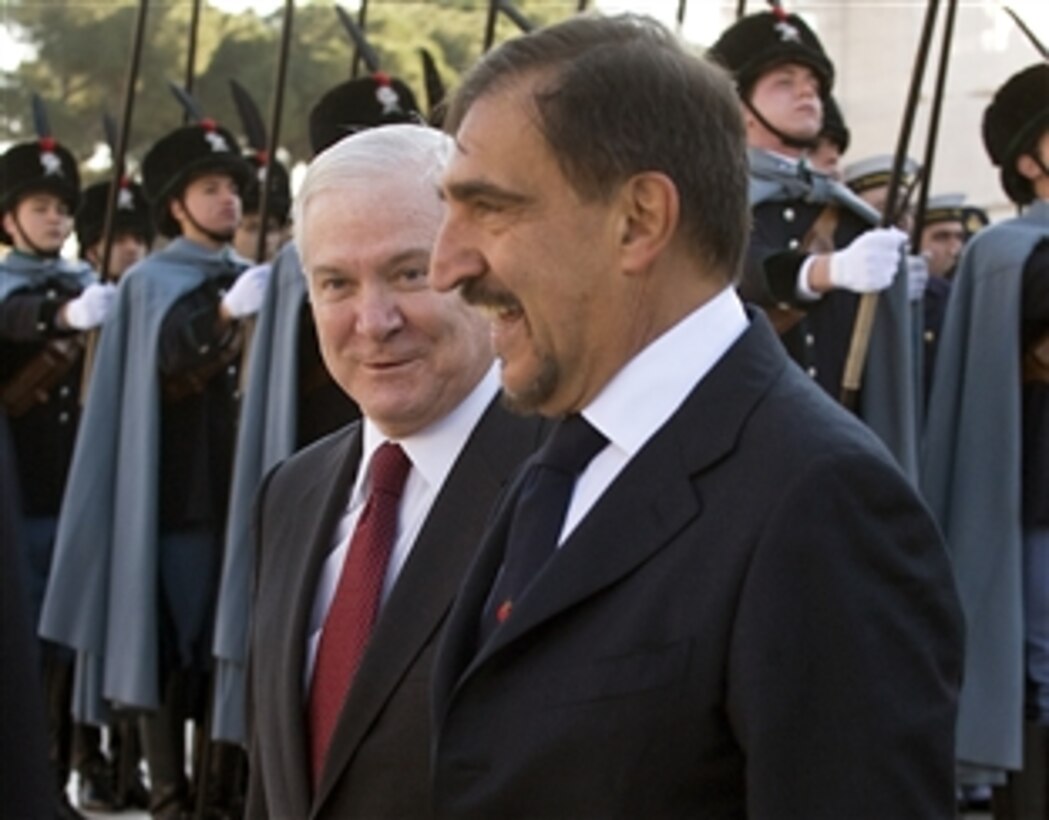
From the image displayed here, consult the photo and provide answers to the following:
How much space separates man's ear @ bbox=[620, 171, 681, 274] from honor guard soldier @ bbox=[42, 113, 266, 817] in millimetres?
4724

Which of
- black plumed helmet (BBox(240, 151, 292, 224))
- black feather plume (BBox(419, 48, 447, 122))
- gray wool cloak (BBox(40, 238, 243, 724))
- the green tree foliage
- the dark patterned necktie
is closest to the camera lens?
the dark patterned necktie

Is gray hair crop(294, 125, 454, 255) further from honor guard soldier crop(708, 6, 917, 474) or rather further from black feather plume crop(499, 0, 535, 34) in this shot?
honor guard soldier crop(708, 6, 917, 474)

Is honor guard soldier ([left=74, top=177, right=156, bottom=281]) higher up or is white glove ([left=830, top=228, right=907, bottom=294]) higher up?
white glove ([left=830, top=228, right=907, bottom=294])

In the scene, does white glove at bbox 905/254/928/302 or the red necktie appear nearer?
the red necktie

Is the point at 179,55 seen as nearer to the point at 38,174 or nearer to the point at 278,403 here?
the point at 38,174

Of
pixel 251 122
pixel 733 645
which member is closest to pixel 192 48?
pixel 251 122

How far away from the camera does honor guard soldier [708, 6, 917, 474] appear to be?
534 cm

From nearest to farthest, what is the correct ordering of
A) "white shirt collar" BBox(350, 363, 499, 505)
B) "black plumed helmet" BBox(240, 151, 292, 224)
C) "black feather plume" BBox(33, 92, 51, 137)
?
"white shirt collar" BBox(350, 363, 499, 505), "black plumed helmet" BBox(240, 151, 292, 224), "black feather plume" BBox(33, 92, 51, 137)

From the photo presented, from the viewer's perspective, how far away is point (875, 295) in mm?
5355

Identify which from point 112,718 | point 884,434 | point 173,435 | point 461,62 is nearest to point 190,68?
point 173,435

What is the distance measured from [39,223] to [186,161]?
3.39 ft

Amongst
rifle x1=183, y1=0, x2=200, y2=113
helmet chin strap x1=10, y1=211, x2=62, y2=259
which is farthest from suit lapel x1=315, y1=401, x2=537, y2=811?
helmet chin strap x1=10, y1=211, x2=62, y2=259

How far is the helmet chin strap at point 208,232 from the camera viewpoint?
7.16m

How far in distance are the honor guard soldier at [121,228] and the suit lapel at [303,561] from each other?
6.11m
